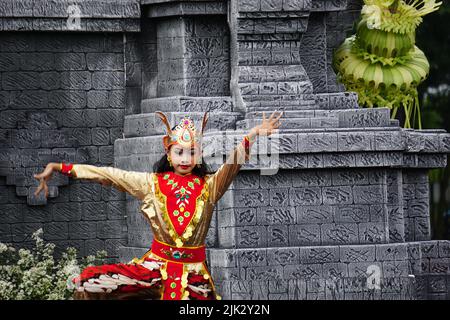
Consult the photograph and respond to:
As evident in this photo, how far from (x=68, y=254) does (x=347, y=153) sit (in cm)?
334

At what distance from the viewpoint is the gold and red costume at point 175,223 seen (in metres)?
13.2

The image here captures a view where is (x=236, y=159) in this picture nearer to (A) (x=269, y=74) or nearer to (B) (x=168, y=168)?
(B) (x=168, y=168)

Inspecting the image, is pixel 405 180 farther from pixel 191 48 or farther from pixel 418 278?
pixel 191 48

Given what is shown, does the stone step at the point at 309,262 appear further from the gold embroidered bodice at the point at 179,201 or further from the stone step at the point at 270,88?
the gold embroidered bodice at the point at 179,201

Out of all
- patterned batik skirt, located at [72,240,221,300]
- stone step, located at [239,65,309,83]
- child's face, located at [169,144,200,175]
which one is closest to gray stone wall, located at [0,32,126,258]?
stone step, located at [239,65,309,83]

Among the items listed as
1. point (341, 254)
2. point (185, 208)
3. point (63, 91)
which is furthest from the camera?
point (63, 91)

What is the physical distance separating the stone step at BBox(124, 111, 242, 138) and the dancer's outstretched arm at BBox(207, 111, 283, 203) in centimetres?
278

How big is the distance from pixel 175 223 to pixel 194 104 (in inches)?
127

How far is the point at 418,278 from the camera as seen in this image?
54.2 feet

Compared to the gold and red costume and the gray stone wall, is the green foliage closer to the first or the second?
the gray stone wall

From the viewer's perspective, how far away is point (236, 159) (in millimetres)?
13062

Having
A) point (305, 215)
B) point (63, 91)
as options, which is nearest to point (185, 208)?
point (305, 215)

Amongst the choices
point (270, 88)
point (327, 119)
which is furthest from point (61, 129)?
point (327, 119)

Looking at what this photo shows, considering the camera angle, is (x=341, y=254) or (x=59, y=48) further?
(x=59, y=48)
